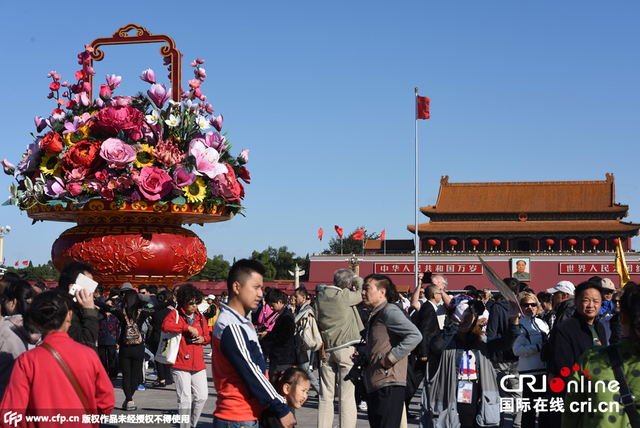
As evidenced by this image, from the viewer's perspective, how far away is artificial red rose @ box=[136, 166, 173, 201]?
21.4 feet

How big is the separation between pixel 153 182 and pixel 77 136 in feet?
3.31

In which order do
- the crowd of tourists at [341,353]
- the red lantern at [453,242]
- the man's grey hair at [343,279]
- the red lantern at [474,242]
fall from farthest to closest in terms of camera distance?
the red lantern at [453,242] → the red lantern at [474,242] → the man's grey hair at [343,279] → the crowd of tourists at [341,353]

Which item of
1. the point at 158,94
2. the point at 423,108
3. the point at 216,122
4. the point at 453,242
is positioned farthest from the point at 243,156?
the point at 453,242

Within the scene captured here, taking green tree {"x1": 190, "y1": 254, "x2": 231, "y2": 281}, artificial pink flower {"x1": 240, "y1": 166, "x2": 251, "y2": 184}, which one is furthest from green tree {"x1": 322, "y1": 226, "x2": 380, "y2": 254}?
artificial pink flower {"x1": 240, "y1": 166, "x2": 251, "y2": 184}

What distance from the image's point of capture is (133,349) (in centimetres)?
700

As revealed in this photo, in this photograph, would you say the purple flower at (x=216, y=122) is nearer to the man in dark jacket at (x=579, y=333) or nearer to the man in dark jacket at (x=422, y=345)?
the man in dark jacket at (x=422, y=345)

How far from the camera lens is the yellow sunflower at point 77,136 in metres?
6.73

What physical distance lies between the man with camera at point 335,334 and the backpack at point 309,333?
0.05m

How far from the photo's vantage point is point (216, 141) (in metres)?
7.07

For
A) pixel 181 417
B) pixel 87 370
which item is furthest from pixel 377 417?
pixel 87 370

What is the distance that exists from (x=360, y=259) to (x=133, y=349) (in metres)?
28.0

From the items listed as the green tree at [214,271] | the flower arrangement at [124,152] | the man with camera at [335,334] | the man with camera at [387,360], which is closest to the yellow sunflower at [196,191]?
the flower arrangement at [124,152]

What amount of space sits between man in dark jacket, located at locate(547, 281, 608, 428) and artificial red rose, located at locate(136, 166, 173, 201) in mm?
4120

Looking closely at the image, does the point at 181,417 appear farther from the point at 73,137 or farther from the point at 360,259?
the point at 360,259
